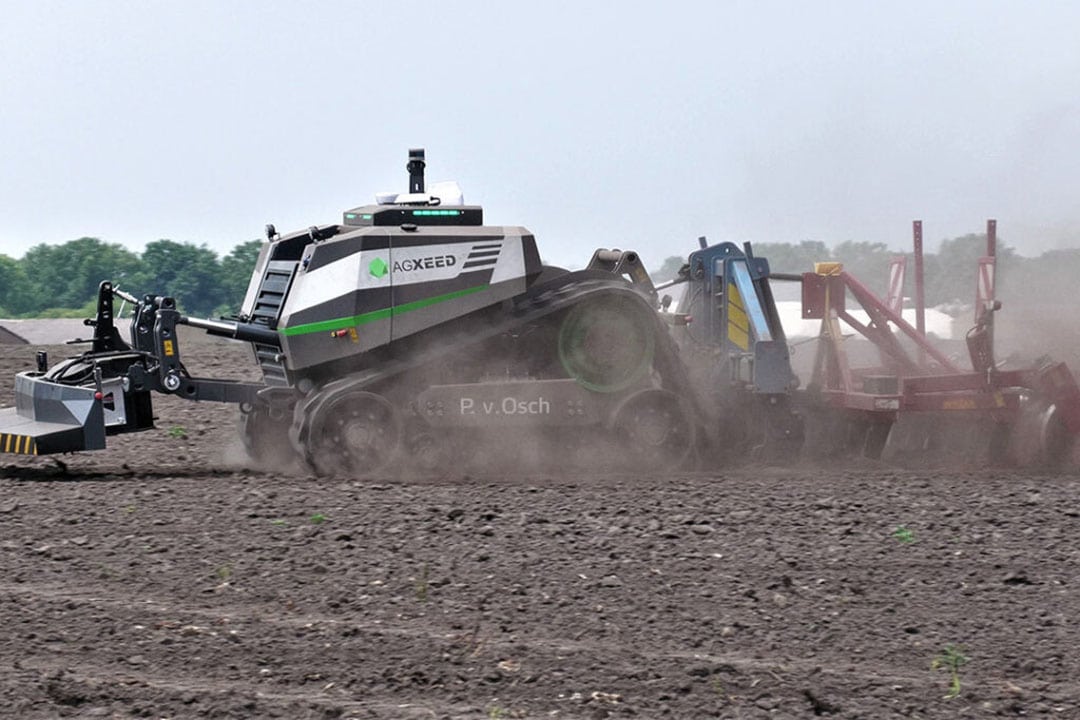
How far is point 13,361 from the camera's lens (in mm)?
19078

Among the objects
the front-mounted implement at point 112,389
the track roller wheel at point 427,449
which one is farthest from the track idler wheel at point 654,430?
the front-mounted implement at point 112,389

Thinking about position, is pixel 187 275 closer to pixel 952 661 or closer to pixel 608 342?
pixel 608 342

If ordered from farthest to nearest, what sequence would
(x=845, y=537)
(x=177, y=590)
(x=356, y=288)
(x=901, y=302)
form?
(x=901, y=302) → (x=356, y=288) → (x=845, y=537) → (x=177, y=590)

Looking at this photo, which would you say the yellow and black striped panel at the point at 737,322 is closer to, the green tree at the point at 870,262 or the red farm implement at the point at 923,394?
the red farm implement at the point at 923,394

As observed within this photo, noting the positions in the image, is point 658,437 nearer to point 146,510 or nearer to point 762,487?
point 762,487

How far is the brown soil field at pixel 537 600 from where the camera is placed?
18.1ft

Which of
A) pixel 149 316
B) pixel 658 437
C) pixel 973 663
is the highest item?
pixel 149 316

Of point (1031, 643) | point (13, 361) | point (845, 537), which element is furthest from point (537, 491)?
point (13, 361)

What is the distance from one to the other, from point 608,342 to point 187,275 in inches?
714

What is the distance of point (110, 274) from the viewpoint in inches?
1155

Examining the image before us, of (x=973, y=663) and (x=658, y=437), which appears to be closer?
(x=973, y=663)

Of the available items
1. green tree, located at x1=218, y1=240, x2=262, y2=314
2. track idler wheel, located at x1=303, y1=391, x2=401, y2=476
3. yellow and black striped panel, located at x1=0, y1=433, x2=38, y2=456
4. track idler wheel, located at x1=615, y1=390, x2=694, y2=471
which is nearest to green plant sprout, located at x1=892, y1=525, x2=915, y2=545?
track idler wheel, located at x1=615, y1=390, x2=694, y2=471

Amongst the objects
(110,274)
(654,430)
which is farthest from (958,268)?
(110,274)

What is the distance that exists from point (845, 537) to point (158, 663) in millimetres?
3884
